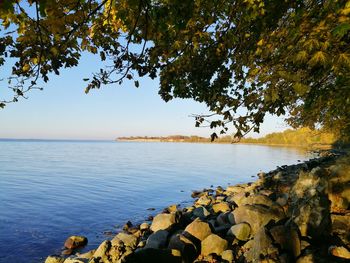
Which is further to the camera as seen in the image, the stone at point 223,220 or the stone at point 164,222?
the stone at point 164,222

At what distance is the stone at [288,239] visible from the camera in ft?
25.8

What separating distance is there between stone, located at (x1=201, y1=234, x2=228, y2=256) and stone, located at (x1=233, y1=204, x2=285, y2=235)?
1348 mm

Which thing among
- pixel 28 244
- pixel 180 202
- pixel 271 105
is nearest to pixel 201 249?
pixel 271 105

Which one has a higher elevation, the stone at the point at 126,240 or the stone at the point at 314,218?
the stone at the point at 314,218

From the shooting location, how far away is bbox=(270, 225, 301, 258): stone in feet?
25.8

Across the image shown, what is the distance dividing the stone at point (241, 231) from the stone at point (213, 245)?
0.81 meters

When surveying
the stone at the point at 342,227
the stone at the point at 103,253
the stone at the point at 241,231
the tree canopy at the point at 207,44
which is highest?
the tree canopy at the point at 207,44

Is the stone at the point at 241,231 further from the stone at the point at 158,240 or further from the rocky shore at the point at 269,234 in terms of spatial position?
the stone at the point at 158,240

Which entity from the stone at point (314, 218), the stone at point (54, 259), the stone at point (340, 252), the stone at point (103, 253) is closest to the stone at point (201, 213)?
the stone at point (103, 253)

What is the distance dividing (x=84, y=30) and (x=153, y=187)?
2863 cm

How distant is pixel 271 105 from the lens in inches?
256

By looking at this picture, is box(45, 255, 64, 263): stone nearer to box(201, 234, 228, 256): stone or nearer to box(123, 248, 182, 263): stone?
box(123, 248, 182, 263): stone

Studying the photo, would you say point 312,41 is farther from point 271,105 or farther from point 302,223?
point 302,223

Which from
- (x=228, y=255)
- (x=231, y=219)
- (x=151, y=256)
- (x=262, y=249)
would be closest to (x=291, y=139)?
(x=231, y=219)
